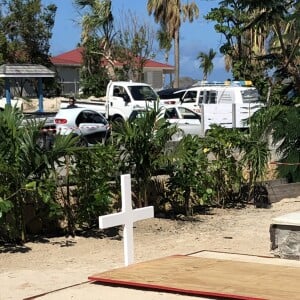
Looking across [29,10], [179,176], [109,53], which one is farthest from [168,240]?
[109,53]

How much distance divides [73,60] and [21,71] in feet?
103

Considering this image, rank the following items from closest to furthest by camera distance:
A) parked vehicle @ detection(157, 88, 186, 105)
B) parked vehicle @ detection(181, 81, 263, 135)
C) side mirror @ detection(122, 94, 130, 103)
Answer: parked vehicle @ detection(181, 81, 263, 135) < side mirror @ detection(122, 94, 130, 103) < parked vehicle @ detection(157, 88, 186, 105)

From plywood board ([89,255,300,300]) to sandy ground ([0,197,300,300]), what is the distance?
0.12 meters

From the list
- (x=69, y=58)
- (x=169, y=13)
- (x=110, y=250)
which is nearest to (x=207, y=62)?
→ (x=169, y=13)

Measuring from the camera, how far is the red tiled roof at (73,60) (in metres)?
56.4

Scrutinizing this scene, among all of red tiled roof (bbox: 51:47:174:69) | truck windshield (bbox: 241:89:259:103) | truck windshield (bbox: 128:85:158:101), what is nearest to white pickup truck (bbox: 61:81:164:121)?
truck windshield (bbox: 128:85:158:101)

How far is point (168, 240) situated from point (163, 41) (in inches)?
1680

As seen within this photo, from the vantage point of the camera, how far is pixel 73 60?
59.9 metres

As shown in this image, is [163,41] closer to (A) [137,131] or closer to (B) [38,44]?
(B) [38,44]

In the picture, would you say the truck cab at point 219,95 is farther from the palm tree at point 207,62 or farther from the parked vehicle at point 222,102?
the palm tree at point 207,62

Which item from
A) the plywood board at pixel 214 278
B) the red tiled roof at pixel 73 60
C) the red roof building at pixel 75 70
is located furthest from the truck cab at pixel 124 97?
the red tiled roof at pixel 73 60

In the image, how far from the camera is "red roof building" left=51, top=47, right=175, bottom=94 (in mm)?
54559

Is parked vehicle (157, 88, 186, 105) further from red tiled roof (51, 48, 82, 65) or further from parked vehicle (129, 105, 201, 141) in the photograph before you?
red tiled roof (51, 48, 82, 65)

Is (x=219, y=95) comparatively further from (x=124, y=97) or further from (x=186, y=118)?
(x=124, y=97)
